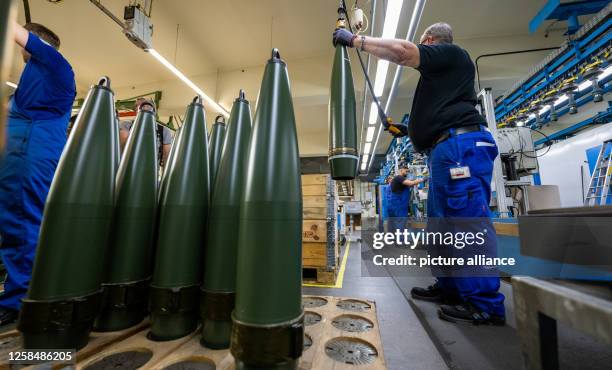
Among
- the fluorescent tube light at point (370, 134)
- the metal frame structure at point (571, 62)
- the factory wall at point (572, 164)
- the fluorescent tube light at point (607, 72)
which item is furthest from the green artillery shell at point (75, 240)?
the factory wall at point (572, 164)

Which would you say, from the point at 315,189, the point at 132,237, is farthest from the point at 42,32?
the point at 315,189

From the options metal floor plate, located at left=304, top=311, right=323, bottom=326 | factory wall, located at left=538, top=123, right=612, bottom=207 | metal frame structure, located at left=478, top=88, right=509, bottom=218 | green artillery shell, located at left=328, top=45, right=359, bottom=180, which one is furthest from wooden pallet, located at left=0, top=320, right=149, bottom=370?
factory wall, located at left=538, top=123, right=612, bottom=207

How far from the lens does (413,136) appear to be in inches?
59.7

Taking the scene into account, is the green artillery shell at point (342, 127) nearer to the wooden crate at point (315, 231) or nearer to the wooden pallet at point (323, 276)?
the wooden crate at point (315, 231)

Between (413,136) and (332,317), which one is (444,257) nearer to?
(413,136)

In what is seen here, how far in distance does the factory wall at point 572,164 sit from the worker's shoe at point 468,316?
5.44 metres

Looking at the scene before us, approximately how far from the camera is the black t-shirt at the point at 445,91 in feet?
4.25

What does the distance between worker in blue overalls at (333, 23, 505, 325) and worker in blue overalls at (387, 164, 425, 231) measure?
3.11m

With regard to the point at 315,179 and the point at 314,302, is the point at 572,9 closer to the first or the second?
the point at 315,179

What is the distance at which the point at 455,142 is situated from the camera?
129 centimetres

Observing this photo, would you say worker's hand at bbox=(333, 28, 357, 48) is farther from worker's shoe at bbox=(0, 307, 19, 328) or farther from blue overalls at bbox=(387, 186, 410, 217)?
blue overalls at bbox=(387, 186, 410, 217)

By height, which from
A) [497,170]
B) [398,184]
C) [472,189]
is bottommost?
[472,189]

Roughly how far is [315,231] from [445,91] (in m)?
1.44

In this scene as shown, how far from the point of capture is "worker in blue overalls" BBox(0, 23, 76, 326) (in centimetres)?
98
